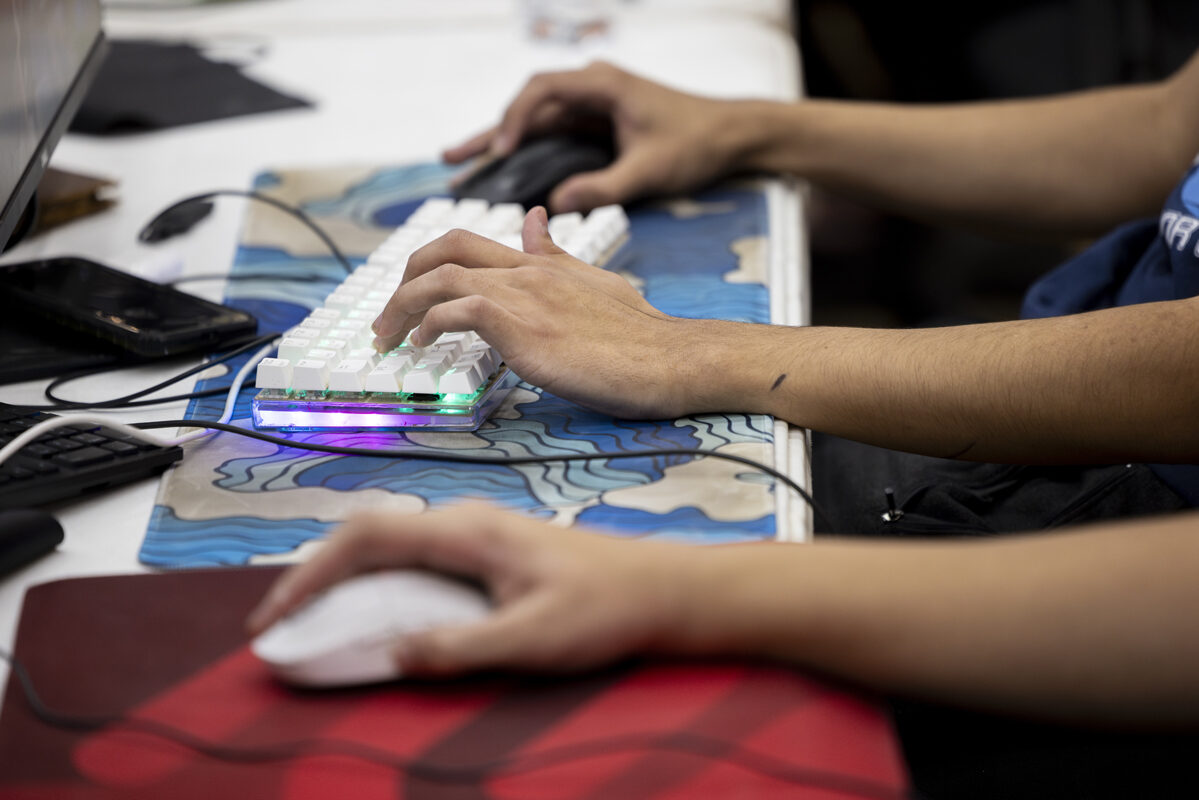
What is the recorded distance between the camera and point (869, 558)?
0.47 metres

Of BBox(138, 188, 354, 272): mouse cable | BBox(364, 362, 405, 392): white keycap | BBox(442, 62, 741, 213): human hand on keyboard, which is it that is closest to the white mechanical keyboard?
BBox(364, 362, 405, 392): white keycap

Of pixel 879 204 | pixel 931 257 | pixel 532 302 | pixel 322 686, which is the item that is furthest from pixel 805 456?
pixel 931 257

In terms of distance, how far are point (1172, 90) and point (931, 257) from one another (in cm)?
121

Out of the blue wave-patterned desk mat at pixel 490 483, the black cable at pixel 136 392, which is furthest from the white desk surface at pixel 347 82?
the blue wave-patterned desk mat at pixel 490 483

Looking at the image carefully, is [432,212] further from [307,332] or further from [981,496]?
[981,496]

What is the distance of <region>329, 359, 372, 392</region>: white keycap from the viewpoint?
66 cm

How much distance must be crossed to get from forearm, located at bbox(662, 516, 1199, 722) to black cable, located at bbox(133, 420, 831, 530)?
12 centimetres

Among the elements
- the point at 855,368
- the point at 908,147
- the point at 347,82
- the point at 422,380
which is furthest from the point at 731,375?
the point at 347,82

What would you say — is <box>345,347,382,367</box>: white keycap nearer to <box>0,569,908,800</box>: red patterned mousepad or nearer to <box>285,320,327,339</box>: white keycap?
<box>285,320,327,339</box>: white keycap

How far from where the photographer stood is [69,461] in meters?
0.61

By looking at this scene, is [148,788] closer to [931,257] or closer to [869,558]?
[869,558]

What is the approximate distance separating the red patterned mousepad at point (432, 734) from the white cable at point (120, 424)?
0.13m

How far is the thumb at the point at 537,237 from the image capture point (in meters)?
0.74

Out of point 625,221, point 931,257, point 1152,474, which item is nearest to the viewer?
point 1152,474
